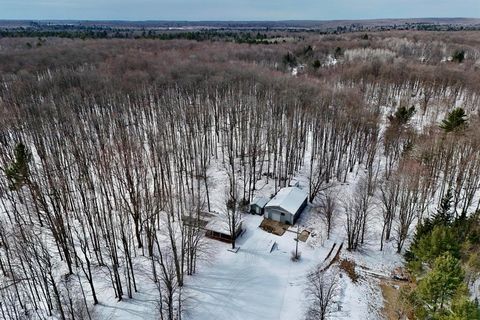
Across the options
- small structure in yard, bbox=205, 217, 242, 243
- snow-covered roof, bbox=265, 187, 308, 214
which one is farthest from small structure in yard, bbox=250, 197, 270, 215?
small structure in yard, bbox=205, 217, 242, 243

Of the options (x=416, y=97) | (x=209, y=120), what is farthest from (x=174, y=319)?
(x=416, y=97)

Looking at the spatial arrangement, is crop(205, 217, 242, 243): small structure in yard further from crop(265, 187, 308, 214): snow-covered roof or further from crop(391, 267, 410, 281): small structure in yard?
crop(391, 267, 410, 281): small structure in yard

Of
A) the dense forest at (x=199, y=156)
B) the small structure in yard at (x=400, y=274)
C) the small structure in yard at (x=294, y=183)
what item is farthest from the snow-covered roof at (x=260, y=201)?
the small structure in yard at (x=400, y=274)

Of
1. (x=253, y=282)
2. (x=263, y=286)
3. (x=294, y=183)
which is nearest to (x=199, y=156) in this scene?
(x=294, y=183)

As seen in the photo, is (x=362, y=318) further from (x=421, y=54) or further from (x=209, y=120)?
(x=421, y=54)

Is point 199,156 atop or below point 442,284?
below

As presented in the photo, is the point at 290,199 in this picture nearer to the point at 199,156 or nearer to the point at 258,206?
the point at 258,206
